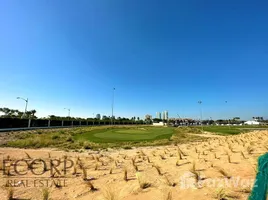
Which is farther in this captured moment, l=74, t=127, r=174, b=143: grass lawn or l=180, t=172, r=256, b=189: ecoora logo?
l=74, t=127, r=174, b=143: grass lawn

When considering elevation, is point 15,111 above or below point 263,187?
above

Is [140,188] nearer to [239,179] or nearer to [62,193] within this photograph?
[62,193]

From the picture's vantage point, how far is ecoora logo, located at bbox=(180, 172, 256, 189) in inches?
215

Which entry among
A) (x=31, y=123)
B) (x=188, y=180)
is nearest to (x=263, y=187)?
(x=188, y=180)

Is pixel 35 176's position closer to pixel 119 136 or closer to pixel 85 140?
pixel 85 140

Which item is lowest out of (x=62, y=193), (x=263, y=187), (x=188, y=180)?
(x=62, y=193)

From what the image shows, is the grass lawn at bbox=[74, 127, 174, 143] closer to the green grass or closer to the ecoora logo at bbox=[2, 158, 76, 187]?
the green grass

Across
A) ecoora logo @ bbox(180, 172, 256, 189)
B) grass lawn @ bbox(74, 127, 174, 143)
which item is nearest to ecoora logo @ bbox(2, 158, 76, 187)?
ecoora logo @ bbox(180, 172, 256, 189)

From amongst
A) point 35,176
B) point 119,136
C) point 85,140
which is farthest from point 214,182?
point 119,136

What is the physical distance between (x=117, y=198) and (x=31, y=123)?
57218 mm

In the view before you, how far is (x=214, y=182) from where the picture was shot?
19.1 feet

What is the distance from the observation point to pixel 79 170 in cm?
894

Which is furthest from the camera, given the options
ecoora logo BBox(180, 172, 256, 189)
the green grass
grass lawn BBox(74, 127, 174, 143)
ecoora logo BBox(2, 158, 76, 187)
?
grass lawn BBox(74, 127, 174, 143)

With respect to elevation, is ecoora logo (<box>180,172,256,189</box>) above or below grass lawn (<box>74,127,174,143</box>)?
above
